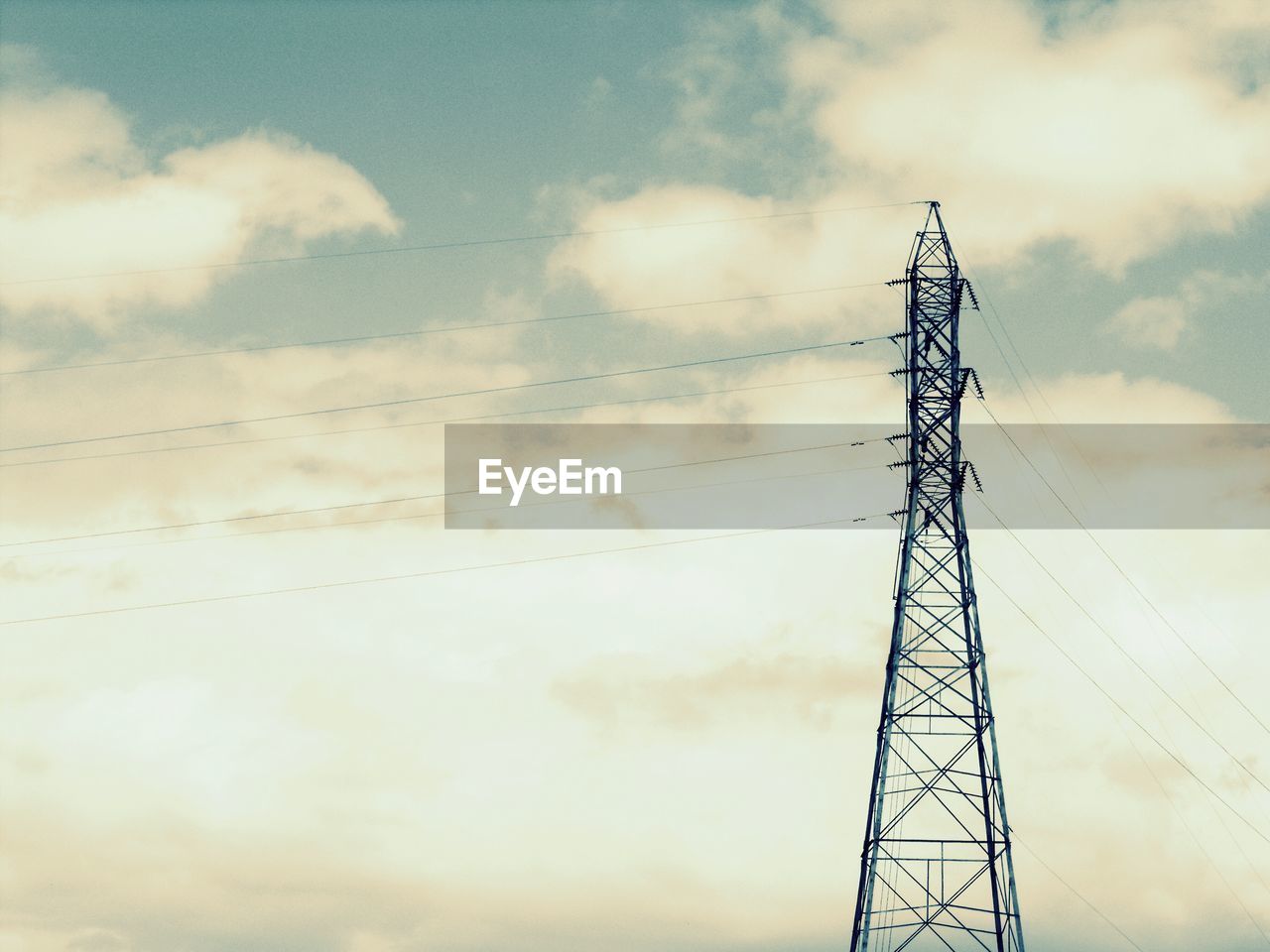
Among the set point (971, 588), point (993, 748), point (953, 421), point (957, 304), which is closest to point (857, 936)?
point (993, 748)

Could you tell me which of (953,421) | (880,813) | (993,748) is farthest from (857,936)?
(953,421)

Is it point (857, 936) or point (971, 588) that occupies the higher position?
point (971, 588)

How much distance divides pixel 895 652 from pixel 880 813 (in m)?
5.70

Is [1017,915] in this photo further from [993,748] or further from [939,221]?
[939,221]

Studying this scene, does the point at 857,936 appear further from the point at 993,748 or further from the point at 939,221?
the point at 939,221

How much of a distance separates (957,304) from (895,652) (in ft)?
46.8

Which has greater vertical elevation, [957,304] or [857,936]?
[957,304]

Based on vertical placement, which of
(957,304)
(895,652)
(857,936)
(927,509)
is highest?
(957,304)

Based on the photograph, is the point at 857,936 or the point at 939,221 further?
the point at 939,221

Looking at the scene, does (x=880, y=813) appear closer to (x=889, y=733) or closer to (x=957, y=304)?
(x=889, y=733)

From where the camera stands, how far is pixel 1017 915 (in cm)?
5556

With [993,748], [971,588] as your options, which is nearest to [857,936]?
[993,748]

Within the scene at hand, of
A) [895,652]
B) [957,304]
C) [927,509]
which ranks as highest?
[957,304]

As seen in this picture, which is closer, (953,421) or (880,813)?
(880,813)
